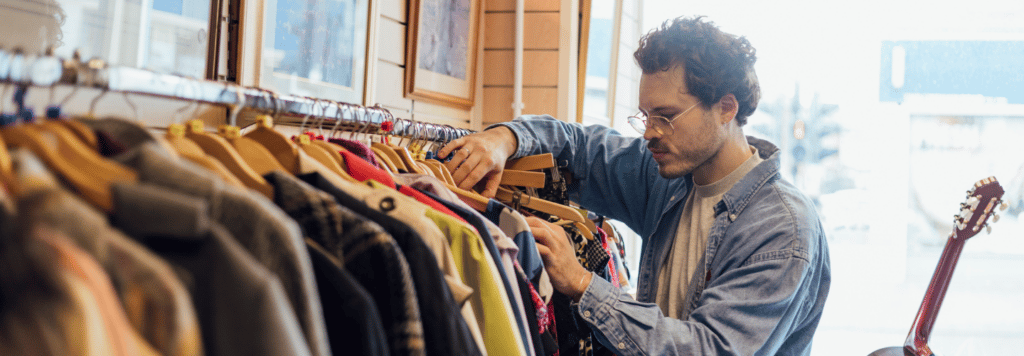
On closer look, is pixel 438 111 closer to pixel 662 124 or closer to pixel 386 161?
pixel 662 124

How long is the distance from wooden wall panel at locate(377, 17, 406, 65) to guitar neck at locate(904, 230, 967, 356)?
6.38 feet

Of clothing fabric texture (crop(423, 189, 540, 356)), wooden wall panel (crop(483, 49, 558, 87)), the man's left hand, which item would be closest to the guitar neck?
the man's left hand

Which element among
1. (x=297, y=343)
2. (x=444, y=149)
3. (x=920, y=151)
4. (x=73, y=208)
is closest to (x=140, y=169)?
(x=73, y=208)

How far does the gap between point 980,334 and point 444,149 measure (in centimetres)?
359

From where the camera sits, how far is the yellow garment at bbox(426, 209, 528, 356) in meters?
0.85

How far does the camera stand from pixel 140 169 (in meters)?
0.53

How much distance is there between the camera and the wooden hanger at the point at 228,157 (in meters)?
0.72

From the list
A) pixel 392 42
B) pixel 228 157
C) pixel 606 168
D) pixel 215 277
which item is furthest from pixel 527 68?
pixel 215 277

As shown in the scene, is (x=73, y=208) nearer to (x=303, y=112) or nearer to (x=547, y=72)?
(x=303, y=112)

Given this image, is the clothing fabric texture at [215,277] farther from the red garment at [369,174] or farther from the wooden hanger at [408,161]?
the wooden hanger at [408,161]

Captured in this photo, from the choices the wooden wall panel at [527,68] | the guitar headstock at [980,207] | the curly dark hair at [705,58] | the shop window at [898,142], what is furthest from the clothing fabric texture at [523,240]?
the shop window at [898,142]

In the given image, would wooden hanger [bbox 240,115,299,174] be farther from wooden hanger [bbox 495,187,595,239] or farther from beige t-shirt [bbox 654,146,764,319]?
beige t-shirt [bbox 654,146,764,319]

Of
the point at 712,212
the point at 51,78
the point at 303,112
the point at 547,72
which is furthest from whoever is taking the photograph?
the point at 547,72

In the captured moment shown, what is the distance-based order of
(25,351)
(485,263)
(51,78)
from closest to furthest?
(25,351) < (51,78) < (485,263)
